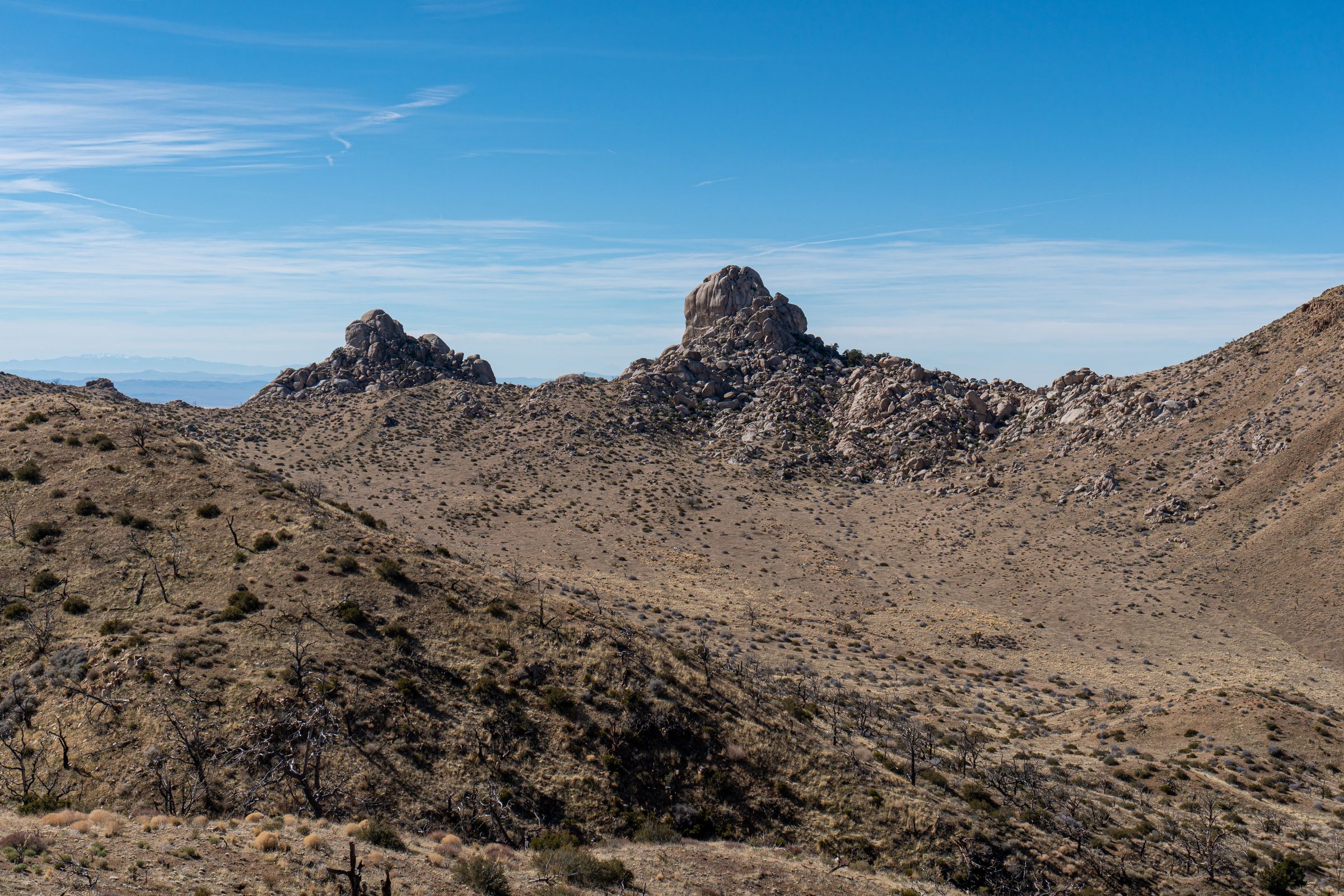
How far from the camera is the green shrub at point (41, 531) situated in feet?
115

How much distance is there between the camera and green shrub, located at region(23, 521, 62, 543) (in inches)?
1377

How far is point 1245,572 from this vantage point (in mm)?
68250

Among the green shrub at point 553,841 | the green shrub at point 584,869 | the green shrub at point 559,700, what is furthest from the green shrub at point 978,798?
the green shrub at point 559,700

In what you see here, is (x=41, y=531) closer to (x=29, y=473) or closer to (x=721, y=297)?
(x=29, y=473)

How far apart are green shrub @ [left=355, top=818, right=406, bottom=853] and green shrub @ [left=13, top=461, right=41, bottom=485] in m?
31.1

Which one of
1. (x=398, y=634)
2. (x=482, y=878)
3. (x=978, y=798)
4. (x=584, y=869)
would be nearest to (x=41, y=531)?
(x=398, y=634)

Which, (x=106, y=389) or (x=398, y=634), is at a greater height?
(x=106, y=389)

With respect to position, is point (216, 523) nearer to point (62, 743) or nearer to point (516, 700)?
point (62, 743)

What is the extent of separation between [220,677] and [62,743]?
4681mm

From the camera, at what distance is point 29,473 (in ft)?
130

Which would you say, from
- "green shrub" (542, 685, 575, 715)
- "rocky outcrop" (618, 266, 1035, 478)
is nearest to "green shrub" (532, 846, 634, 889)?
"green shrub" (542, 685, 575, 715)

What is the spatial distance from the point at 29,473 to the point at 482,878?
36265mm

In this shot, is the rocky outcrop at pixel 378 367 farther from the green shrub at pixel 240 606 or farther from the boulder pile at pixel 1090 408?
the green shrub at pixel 240 606

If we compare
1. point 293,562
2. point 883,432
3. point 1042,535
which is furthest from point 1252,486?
point 293,562
